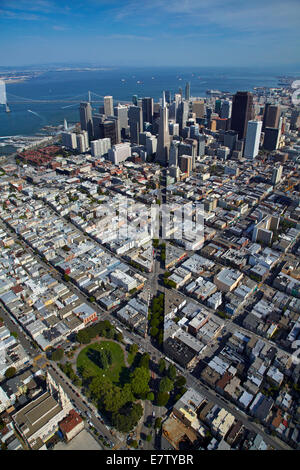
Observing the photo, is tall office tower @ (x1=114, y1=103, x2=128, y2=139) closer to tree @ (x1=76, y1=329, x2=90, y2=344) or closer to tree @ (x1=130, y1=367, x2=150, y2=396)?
tree @ (x1=76, y1=329, x2=90, y2=344)

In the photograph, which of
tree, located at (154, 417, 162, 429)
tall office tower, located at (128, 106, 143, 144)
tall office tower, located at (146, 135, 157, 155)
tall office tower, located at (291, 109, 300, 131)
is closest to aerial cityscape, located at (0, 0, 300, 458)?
tree, located at (154, 417, 162, 429)

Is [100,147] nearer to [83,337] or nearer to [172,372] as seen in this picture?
[83,337]

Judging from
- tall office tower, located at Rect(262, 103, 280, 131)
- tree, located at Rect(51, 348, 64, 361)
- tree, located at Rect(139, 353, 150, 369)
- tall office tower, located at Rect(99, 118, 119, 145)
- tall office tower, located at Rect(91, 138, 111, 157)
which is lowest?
tree, located at Rect(51, 348, 64, 361)

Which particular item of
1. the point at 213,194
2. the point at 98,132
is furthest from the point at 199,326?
the point at 98,132

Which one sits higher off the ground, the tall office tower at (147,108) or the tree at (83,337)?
the tall office tower at (147,108)

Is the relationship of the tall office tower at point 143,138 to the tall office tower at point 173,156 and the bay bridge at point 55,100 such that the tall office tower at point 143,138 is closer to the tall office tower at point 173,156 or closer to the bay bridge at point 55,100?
the tall office tower at point 173,156

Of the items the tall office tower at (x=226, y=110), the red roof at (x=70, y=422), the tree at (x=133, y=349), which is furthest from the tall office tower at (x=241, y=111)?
the red roof at (x=70, y=422)
